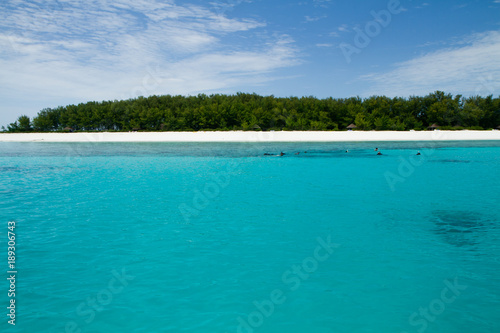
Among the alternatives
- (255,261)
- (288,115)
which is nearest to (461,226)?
(255,261)

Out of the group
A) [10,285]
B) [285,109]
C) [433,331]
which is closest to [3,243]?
[10,285]

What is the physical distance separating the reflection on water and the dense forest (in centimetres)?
7336

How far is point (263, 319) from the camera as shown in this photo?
6.51 m

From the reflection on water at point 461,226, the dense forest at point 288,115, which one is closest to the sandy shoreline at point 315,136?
the dense forest at point 288,115

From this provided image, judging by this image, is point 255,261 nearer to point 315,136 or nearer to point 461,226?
point 461,226

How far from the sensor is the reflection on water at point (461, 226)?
10.4 metres

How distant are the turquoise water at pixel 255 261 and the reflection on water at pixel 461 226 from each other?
5 centimetres

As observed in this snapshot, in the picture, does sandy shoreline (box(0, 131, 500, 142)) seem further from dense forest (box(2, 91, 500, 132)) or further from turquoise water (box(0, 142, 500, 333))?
turquoise water (box(0, 142, 500, 333))

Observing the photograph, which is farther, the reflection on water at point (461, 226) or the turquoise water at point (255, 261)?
the reflection on water at point (461, 226)

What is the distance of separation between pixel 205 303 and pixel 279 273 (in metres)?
1.90

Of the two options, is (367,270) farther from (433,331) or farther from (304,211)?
(304,211)

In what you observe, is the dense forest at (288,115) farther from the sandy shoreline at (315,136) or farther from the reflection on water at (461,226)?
the reflection on water at (461,226)

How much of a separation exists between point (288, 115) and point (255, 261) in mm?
85830

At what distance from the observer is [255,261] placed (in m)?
8.86
